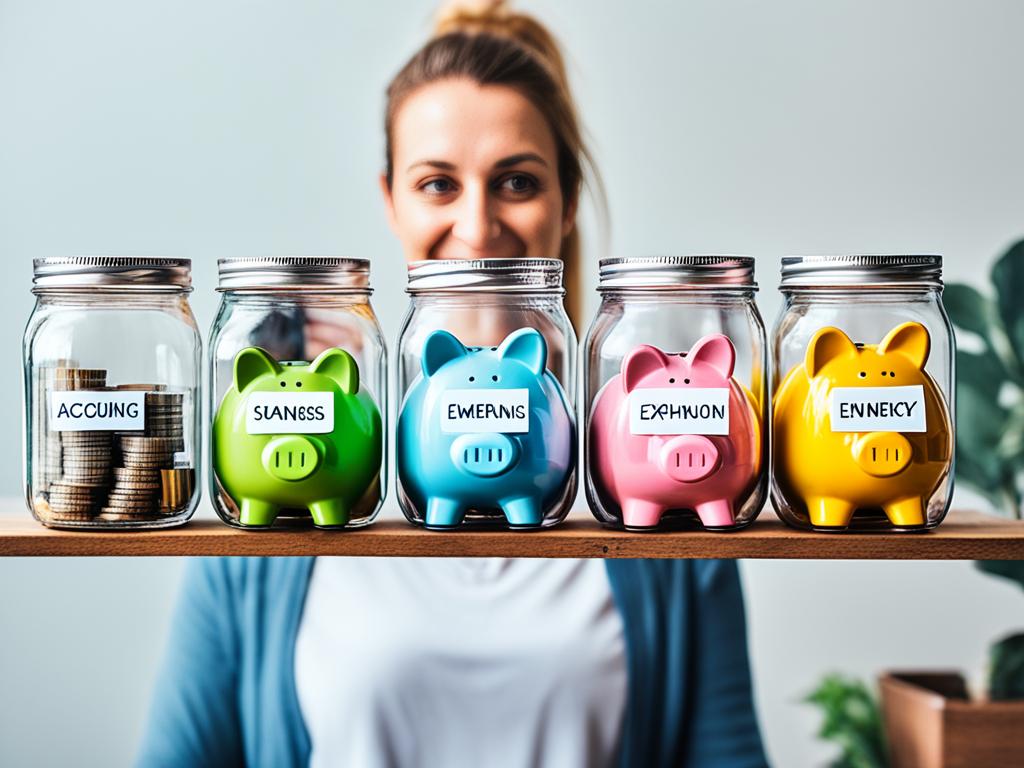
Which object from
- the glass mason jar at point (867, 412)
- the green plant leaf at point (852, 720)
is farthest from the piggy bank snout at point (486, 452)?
the green plant leaf at point (852, 720)

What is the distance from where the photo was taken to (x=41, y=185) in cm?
207

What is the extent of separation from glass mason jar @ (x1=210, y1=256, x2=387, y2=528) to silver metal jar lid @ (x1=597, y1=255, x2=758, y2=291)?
20 cm

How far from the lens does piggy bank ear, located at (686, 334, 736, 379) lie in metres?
0.79

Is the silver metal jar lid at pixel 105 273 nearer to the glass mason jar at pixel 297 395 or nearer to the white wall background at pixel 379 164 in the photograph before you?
the glass mason jar at pixel 297 395

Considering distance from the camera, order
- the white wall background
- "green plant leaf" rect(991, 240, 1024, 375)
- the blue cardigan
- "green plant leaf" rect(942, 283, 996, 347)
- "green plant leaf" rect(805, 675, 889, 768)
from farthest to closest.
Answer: the white wall background → "green plant leaf" rect(805, 675, 889, 768) → "green plant leaf" rect(942, 283, 996, 347) → "green plant leaf" rect(991, 240, 1024, 375) → the blue cardigan

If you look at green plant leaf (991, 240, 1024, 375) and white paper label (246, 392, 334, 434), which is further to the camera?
green plant leaf (991, 240, 1024, 375)

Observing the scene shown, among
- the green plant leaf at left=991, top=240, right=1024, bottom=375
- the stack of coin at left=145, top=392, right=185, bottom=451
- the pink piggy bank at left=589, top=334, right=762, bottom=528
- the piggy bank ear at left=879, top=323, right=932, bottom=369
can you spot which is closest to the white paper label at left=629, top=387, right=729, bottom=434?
the pink piggy bank at left=589, top=334, right=762, bottom=528

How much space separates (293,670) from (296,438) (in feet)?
2.23

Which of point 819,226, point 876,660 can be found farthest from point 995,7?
point 876,660

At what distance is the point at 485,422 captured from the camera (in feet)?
2.56

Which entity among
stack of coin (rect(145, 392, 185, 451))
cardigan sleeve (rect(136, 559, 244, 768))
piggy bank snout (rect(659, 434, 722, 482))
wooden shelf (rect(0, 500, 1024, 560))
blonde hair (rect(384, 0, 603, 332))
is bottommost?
cardigan sleeve (rect(136, 559, 244, 768))

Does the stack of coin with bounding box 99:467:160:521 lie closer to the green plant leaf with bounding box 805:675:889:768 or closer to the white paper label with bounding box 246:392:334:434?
the white paper label with bounding box 246:392:334:434

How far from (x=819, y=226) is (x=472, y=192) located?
1059 mm

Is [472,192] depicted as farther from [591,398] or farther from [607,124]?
[607,124]
